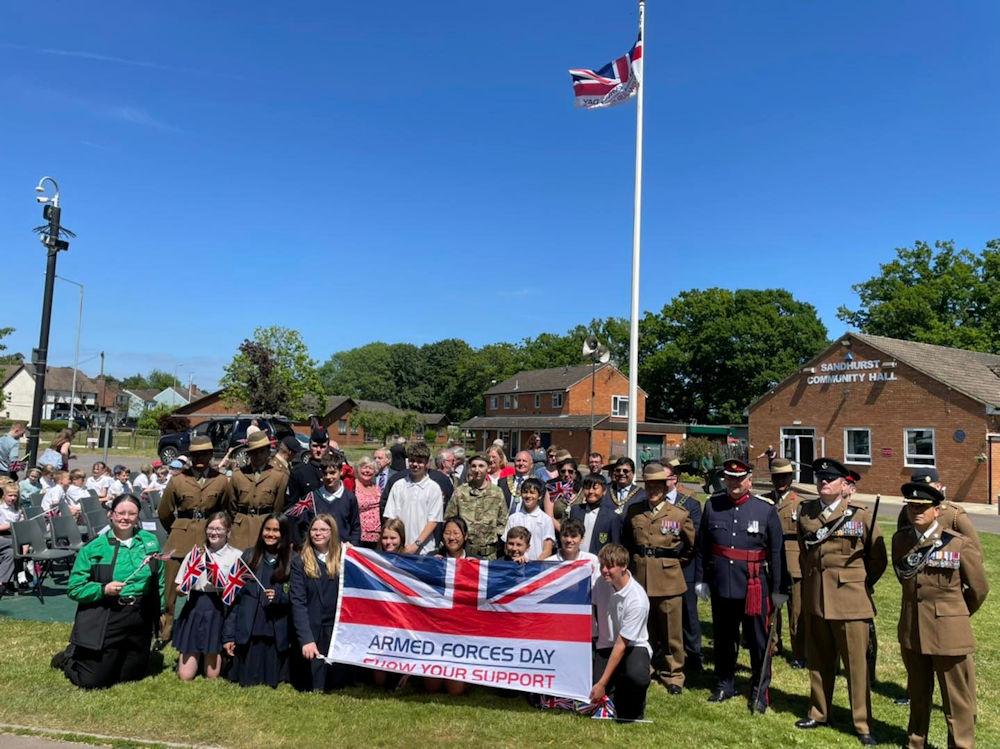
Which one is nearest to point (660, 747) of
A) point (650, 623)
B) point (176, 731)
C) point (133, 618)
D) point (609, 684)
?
point (609, 684)

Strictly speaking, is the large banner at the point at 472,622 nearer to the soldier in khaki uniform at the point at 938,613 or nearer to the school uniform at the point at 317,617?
the school uniform at the point at 317,617

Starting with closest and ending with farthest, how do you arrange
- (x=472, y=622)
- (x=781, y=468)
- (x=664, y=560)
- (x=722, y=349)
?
1. (x=472, y=622)
2. (x=664, y=560)
3. (x=781, y=468)
4. (x=722, y=349)

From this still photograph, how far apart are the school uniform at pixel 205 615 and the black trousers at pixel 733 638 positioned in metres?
3.98

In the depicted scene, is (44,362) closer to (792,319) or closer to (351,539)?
(351,539)

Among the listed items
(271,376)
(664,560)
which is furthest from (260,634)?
(271,376)

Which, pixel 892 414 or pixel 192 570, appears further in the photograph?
pixel 892 414

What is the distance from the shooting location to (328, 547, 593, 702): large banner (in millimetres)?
5512

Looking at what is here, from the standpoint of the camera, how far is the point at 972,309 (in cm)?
5041

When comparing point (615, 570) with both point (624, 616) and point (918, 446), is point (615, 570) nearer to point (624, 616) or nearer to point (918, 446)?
point (624, 616)

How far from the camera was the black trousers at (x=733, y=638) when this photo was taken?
5.81m

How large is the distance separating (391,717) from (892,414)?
92.6 ft

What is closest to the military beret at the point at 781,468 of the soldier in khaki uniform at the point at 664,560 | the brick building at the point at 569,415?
the soldier in khaki uniform at the point at 664,560

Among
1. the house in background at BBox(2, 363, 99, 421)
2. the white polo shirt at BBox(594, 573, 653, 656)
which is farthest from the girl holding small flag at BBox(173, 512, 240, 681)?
the house in background at BBox(2, 363, 99, 421)

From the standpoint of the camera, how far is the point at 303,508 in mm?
7133
